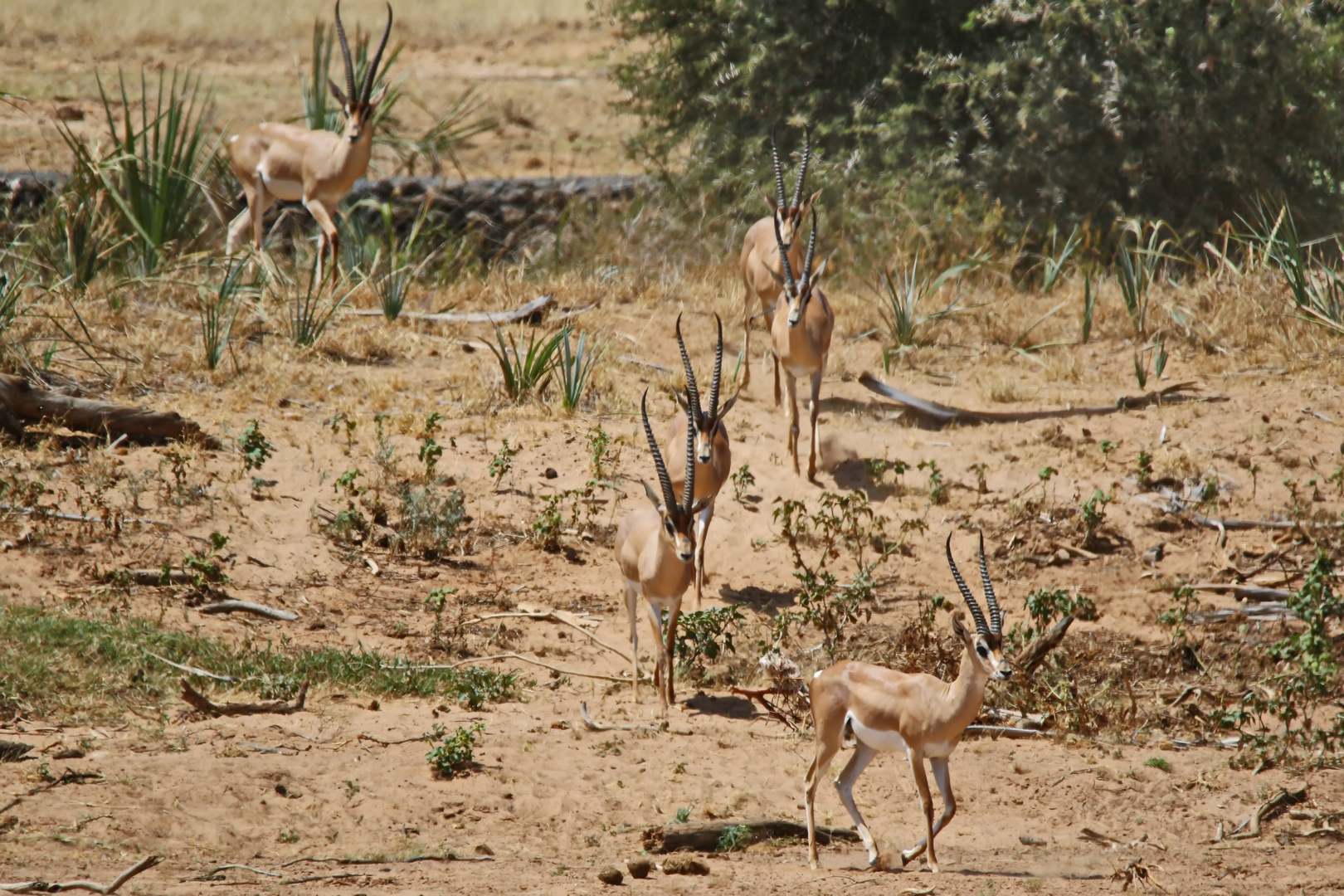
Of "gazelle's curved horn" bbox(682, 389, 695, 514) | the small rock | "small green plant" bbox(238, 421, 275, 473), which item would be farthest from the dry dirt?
"gazelle's curved horn" bbox(682, 389, 695, 514)

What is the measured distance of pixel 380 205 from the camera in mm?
12367

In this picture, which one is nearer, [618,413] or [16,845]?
Answer: [16,845]

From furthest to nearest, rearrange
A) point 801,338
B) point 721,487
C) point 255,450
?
point 801,338, point 255,450, point 721,487

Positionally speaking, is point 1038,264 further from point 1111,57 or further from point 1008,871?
point 1008,871

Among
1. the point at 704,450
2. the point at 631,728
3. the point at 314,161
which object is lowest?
the point at 631,728

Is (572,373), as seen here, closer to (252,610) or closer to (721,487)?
(721,487)

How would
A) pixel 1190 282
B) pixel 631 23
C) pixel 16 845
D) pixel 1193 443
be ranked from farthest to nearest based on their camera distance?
1. pixel 631 23
2. pixel 1190 282
3. pixel 1193 443
4. pixel 16 845

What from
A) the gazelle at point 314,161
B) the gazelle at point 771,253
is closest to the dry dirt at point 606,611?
the gazelle at point 771,253

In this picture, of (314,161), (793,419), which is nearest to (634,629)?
(793,419)

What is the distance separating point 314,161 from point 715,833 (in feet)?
26.1

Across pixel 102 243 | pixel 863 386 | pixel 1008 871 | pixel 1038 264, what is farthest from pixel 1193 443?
pixel 102 243

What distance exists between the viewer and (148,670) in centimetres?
634

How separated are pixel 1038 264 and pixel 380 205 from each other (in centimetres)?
625

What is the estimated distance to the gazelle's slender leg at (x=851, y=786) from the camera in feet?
16.5
